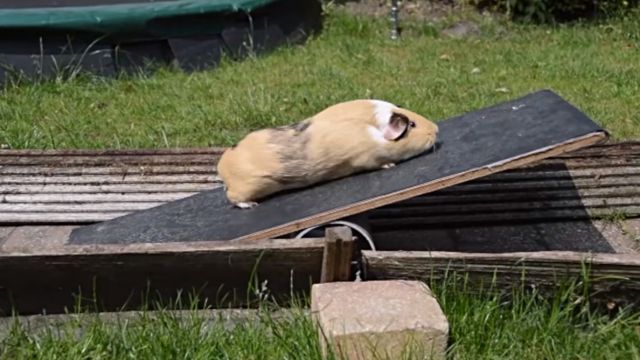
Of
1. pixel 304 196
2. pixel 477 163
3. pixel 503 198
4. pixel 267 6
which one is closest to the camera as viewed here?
pixel 477 163

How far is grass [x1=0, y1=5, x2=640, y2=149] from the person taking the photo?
5246 millimetres

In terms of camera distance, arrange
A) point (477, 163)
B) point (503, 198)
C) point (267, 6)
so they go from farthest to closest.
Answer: point (267, 6), point (503, 198), point (477, 163)

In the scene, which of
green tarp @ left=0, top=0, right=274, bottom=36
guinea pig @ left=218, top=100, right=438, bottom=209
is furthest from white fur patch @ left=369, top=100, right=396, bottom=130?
green tarp @ left=0, top=0, right=274, bottom=36

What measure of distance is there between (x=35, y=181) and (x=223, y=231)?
134 cm

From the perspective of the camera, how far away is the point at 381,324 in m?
2.57

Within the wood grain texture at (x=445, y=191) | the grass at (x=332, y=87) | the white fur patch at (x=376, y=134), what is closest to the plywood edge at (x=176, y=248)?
the white fur patch at (x=376, y=134)

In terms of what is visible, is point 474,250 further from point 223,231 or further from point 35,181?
point 35,181

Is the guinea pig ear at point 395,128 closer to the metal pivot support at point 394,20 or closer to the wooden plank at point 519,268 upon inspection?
the wooden plank at point 519,268

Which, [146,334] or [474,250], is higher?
[146,334]

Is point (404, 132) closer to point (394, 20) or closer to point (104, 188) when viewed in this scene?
point (104, 188)

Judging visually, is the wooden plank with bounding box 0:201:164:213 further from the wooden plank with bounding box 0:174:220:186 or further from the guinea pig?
the guinea pig

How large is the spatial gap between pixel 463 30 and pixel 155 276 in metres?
5.39

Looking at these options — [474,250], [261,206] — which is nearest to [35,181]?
[261,206]

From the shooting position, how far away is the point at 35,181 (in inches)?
165
